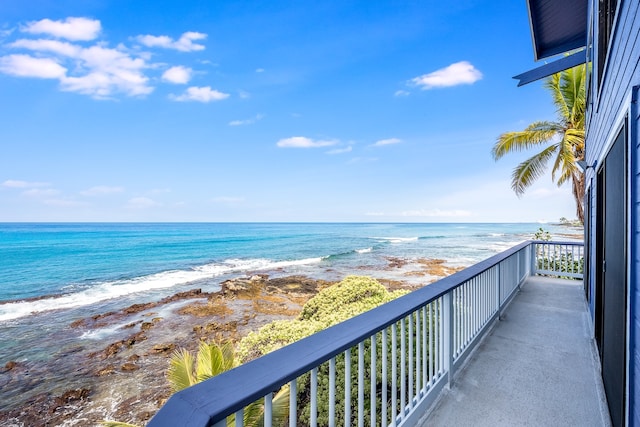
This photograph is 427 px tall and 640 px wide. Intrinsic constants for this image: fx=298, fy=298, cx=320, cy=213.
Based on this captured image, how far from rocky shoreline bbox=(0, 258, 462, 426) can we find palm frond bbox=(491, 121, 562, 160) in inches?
224

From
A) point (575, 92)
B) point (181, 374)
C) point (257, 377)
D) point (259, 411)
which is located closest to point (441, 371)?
point (259, 411)

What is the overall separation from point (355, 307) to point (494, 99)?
49.8ft

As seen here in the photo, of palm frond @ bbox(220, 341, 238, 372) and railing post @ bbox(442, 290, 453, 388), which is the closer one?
railing post @ bbox(442, 290, 453, 388)

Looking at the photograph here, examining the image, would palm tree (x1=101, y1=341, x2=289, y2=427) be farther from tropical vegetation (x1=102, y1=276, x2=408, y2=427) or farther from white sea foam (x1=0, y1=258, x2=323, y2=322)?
white sea foam (x1=0, y1=258, x2=323, y2=322)

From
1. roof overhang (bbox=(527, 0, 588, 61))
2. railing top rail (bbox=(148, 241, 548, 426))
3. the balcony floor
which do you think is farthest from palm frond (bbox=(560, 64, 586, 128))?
railing top rail (bbox=(148, 241, 548, 426))

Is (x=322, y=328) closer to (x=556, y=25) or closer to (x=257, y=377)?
(x=257, y=377)

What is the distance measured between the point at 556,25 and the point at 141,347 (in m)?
9.89

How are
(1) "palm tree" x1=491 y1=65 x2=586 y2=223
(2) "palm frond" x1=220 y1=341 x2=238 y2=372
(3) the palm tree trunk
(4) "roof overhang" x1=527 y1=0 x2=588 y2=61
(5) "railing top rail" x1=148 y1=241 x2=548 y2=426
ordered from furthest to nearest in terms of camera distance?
1. (3) the palm tree trunk
2. (1) "palm tree" x1=491 y1=65 x2=586 y2=223
3. (4) "roof overhang" x1=527 y1=0 x2=588 y2=61
4. (2) "palm frond" x1=220 y1=341 x2=238 y2=372
5. (5) "railing top rail" x1=148 y1=241 x2=548 y2=426

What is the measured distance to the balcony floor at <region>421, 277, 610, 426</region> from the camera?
6.70 feet

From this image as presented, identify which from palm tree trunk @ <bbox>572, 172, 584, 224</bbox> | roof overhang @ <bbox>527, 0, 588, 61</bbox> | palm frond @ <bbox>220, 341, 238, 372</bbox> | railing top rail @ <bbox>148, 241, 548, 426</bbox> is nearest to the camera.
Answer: railing top rail @ <bbox>148, 241, 548, 426</bbox>

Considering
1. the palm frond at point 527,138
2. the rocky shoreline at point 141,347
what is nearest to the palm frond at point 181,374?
the rocky shoreline at point 141,347

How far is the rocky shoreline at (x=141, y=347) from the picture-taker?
4402 millimetres

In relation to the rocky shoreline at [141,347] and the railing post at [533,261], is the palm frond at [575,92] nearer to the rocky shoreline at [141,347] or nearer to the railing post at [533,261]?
the railing post at [533,261]

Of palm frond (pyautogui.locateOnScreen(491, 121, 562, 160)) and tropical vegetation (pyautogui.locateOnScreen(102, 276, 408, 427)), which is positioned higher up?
palm frond (pyautogui.locateOnScreen(491, 121, 562, 160))
